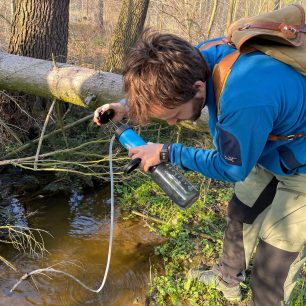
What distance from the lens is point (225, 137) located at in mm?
1661

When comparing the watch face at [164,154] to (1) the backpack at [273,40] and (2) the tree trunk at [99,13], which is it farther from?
(2) the tree trunk at [99,13]

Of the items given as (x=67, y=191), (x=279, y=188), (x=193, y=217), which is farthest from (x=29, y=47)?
(x=279, y=188)

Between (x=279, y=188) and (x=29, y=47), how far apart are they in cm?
357

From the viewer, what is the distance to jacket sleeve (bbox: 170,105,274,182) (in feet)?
5.15

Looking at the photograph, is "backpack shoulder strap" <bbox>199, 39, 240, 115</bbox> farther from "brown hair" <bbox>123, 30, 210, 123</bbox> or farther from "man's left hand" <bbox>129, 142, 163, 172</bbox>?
"man's left hand" <bbox>129, 142, 163, 172</bbox>

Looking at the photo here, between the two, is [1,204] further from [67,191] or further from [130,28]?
[130,28]

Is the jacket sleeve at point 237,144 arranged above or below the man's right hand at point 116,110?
above

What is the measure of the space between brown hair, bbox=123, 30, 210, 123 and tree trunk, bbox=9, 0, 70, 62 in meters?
2.94

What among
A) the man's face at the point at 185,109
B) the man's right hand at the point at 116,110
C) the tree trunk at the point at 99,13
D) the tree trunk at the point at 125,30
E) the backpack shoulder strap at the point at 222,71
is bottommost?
the tree trunk at the point at 99,13

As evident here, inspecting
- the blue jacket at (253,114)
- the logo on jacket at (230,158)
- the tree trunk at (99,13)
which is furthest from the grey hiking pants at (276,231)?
the tree trunk at (99,13)

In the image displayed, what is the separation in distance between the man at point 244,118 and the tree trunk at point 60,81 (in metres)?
1.34

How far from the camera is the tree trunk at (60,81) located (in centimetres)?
334

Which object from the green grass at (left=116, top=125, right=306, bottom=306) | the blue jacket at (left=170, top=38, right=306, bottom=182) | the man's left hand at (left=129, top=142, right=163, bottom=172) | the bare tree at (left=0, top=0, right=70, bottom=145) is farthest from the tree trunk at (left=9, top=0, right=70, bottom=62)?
the blue jacket at (left=170, top=38, right=306, bottom=182)

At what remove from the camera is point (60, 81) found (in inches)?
136
